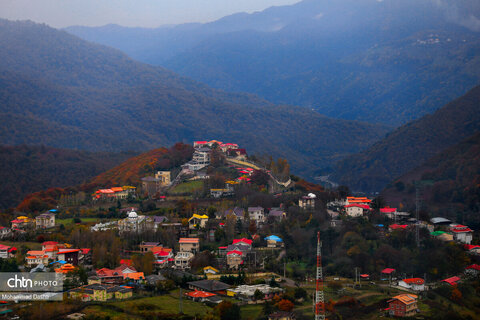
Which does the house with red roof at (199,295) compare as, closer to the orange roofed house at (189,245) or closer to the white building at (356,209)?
the orange roofed house at (189,245)

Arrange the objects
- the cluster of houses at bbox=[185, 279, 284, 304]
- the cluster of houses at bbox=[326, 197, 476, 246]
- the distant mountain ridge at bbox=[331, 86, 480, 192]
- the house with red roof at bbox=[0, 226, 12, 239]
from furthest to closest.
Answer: the distant mountain ridge at bbox=[331, 86, 480, 192], the cluster of houses at bbox=[326, 197, 476, 246], the house with red roof at bbox=[0, 226, 12, 239], the cluster of houses at bbox=[185, 279, 284, 304]

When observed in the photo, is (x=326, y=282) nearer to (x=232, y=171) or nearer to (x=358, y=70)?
(x=232, y=171)

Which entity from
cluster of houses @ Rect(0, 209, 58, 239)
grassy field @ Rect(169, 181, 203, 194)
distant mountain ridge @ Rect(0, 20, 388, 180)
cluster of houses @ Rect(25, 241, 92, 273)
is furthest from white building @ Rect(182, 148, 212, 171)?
distant mountain ridge @ Rect(0, 20, 388, 180)

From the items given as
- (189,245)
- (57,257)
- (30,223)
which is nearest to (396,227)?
(189,245)

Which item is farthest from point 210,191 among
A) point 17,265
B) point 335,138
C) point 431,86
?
point 431,86

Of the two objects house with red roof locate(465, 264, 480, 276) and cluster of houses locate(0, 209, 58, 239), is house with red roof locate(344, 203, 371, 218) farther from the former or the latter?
cluster of houses locate(0, 209, 58, 239)

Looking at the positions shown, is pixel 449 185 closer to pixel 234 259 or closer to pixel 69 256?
pixel 234 259

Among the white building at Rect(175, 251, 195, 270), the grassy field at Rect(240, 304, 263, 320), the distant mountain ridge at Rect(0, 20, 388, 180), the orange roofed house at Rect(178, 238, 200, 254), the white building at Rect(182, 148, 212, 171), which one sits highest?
the distant mountain ridge at Rect(0, 20, 388, 180)

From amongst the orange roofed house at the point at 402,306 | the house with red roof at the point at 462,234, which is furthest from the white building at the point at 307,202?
the orange roofed house at the point at 402,306
